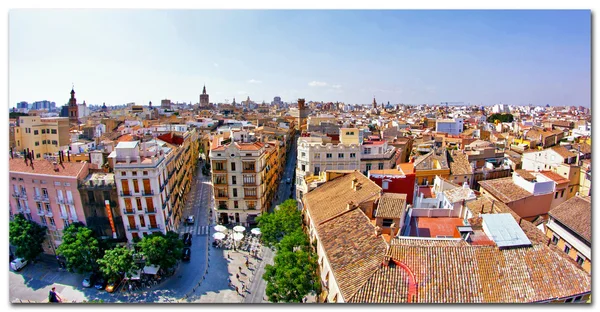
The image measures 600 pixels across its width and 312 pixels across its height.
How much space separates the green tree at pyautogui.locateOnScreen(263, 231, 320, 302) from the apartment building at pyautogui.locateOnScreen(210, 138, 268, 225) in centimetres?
1023

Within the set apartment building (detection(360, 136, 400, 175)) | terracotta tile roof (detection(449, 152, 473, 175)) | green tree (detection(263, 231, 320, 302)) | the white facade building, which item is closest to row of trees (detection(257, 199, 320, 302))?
green tree (detection(263, 231, 320, 302))

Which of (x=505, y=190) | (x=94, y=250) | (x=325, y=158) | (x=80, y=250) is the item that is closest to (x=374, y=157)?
(x=325, y=158)

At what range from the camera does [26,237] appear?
18969 mm

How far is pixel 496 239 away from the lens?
12156 millimetres

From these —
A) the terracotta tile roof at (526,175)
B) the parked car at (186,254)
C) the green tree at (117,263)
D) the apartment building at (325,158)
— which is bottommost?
the parked car at (186,254)

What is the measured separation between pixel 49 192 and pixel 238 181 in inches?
444

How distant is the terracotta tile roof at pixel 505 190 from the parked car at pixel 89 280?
A: 77.3 ft

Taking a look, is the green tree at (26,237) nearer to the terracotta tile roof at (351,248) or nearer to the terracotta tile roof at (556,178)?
the terracotta tile roof at (351,248)

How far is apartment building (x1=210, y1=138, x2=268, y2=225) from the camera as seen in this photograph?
79.4 ft

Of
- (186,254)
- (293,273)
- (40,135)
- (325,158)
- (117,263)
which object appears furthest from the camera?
(40,135)

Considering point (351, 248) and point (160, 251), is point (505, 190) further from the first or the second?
point (160, 251)

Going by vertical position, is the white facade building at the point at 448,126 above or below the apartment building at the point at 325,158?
above

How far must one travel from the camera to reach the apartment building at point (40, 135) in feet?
96.3

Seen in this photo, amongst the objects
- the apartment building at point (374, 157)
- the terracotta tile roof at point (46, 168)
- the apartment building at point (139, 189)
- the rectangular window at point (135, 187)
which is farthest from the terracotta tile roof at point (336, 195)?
the terracotta tile roof at point (46, 168)
